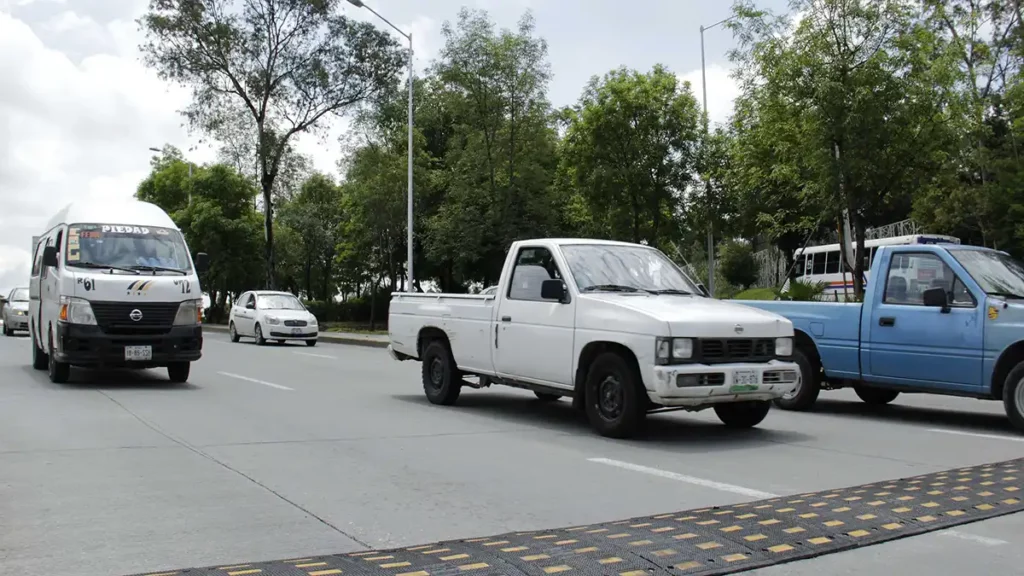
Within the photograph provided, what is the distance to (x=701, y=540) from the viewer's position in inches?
199

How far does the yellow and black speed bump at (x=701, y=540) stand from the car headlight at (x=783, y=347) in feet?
8.37

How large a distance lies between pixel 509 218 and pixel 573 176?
505 cm

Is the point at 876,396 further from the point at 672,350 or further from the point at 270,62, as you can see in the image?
the point at 270,62

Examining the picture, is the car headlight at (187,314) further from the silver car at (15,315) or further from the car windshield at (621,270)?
the silver car at (15,315)

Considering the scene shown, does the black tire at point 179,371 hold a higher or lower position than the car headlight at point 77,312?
lower

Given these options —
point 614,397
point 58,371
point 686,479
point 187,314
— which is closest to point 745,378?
point 614,397

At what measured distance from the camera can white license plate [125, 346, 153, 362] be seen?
12.7m

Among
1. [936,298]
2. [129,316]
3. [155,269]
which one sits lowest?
[129,316]

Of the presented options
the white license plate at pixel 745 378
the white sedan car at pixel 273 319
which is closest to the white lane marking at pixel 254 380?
the white license plate at pixel 745 378

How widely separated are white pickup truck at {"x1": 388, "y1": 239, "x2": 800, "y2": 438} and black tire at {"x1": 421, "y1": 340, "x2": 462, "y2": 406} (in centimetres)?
3

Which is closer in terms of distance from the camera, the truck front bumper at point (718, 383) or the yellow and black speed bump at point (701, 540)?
the yellow and black speed bump at point (701, 540)

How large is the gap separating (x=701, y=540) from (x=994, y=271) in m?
6.58

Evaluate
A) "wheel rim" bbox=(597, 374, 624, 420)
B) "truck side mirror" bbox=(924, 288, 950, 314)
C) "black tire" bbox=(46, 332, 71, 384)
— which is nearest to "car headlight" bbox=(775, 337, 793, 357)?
"wheel rim" bbox=(597, 374, 624, 420)

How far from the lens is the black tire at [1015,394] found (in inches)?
360
